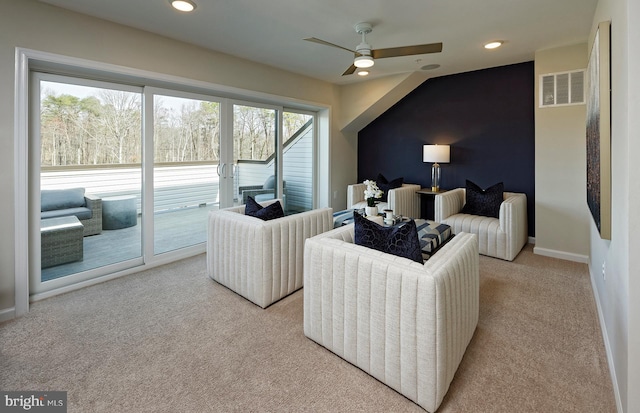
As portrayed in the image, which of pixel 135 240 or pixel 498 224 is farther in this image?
pixel 498 224

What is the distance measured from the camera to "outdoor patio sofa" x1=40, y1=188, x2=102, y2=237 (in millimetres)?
2908

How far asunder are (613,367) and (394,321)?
132 centimetres

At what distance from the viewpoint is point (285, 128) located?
5180 millimetres

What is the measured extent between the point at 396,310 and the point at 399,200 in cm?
339

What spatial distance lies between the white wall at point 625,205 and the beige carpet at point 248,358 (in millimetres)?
297

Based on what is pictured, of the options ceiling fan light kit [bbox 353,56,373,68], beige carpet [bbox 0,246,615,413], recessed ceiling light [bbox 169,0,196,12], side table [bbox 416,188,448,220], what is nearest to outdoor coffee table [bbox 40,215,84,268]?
beige carpet [bbox 0,246,615,413]

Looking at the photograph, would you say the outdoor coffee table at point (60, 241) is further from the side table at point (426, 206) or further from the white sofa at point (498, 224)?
the side table at point (426, 206)

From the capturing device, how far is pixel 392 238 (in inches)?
76.6

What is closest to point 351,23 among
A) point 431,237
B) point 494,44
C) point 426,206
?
point 494,44

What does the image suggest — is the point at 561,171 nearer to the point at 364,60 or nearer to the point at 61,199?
the point at 364,60

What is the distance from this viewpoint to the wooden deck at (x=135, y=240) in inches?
124

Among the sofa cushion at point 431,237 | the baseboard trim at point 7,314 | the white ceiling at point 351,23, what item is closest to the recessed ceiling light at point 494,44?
the white ceiling at point 351,23

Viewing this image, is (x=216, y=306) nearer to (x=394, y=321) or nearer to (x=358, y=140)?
(x=394, y=321)

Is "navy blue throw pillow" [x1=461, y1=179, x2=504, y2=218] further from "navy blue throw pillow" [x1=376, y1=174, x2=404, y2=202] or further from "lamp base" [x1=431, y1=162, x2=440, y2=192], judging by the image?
"navy blue throw pillow" [x1=376, y1=174, x2=404, y2=202]
